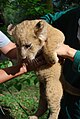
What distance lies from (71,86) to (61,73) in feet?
0.40

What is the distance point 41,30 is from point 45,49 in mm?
138

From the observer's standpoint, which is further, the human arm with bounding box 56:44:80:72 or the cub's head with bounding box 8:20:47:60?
the cub's head with bounding box 8:20:47:60

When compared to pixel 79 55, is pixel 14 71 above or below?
below

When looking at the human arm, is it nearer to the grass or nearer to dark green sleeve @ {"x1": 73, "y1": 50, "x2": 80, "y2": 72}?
dark green sleeve @ {"x1": 73, "y1": 50, "x2": 80, "y2": 72}

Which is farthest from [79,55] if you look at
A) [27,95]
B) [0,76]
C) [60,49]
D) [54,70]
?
[27,95]

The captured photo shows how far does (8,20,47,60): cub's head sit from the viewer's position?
222cm

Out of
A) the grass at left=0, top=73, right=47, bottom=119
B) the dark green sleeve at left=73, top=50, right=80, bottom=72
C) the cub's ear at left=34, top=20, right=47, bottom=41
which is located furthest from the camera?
the grass at left=0, top=73, right=47, bottom=119

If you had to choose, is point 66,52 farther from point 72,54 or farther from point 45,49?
point 45,49

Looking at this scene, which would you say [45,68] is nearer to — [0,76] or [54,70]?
[54,70]

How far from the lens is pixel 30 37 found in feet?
7.46

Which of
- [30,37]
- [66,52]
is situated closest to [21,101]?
[30,37]

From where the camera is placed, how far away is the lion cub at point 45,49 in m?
2.22

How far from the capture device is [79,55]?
2055mm

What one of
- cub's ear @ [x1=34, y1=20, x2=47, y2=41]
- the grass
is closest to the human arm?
cub's ear @ [x1=34, y1=20, x2=47, y2=41]
